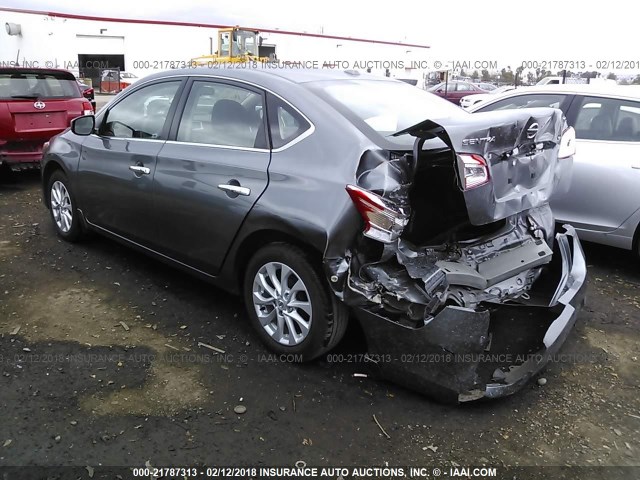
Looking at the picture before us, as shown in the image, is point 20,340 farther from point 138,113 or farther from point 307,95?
point 307,95

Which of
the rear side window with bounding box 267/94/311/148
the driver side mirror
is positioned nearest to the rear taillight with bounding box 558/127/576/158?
the rear side window with bounding box 267/94/311/148

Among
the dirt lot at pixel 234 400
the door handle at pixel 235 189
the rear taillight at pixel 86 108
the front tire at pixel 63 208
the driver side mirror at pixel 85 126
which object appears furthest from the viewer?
the rear taillight at pixel 86 108

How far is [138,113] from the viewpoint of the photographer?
4191 mm

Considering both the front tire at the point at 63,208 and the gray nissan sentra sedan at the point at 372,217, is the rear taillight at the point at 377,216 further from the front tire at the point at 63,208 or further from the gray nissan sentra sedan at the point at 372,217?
the front tire at the point at 63,208

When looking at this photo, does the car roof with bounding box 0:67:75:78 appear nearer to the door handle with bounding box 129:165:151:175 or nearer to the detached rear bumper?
the door handle with bounding box 129:165:151:175

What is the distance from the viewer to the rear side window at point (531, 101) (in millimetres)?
5051

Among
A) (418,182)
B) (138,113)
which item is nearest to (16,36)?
(138,113)

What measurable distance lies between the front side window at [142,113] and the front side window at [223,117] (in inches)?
9.9

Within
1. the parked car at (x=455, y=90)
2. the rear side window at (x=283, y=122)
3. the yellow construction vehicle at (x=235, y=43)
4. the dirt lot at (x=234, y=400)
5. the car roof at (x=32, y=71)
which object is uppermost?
the yellow construction vehicle at (x=235, y=43)

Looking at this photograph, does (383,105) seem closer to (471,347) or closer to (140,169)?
(471,347)

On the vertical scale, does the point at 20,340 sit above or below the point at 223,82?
below

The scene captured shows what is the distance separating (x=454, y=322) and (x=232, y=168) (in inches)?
62.5

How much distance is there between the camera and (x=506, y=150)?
2.77 meters

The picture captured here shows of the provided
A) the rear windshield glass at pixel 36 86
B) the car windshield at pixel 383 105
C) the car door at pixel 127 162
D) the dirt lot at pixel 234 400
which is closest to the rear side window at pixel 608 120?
the dirt lot at pixel 234 400
